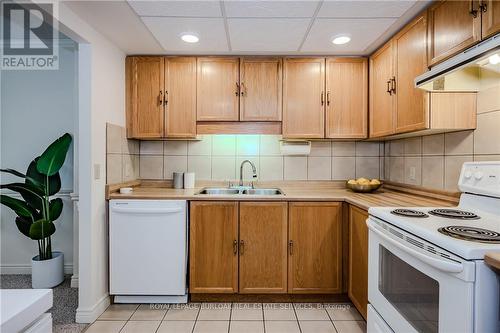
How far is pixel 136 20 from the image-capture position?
6.57 feet

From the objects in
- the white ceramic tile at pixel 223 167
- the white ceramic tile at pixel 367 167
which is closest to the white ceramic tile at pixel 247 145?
the white ceramic tile at pixel 223 167

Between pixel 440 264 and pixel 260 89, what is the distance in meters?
2.05

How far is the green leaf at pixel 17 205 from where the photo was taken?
2.43m

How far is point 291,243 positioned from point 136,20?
80.3 inches

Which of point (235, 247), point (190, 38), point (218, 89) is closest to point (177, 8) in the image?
point (190, 38)

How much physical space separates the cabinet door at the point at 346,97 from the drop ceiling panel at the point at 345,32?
4.8 inches

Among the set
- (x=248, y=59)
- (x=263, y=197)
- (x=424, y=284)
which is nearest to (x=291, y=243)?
(x=263, y=197)

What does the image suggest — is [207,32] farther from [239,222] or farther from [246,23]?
[239,222]

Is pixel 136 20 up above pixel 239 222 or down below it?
above

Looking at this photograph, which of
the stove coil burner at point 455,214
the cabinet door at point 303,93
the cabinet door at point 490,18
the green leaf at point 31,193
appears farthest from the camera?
the cabinet door at point 303,93

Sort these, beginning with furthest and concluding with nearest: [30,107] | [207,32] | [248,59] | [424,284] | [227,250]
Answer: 1. [30,107]
2. [248,59]
3. [227,250]
4. [207,32]
5. [424,284]

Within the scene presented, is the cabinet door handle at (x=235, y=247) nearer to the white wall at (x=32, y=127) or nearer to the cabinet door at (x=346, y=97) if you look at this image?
the cabinet door at (x=346, y=97)

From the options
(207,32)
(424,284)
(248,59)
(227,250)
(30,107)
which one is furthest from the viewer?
(30,107)

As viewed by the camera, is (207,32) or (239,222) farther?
(239,222)
